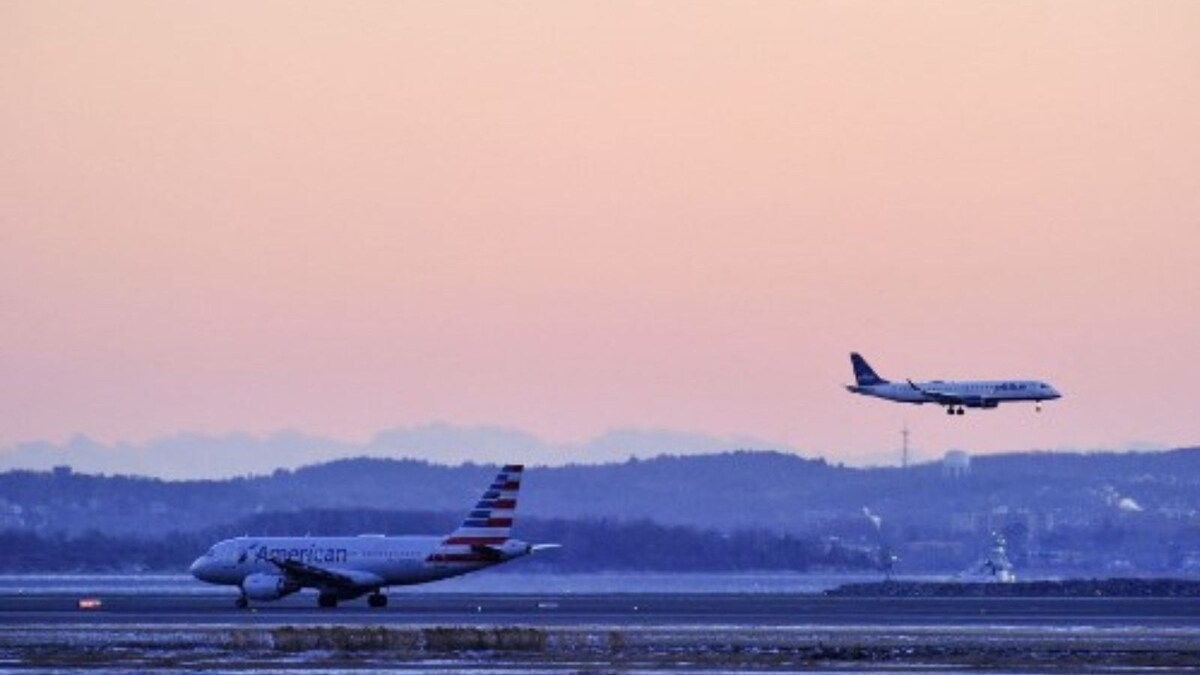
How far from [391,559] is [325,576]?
3.21m

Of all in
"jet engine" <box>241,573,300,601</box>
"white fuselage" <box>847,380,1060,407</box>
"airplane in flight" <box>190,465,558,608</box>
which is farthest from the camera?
"white fuselage" <box>847,380,1060,407</box>

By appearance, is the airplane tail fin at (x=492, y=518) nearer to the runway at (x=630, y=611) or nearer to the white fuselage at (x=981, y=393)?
the runway at (x=630, y=611)

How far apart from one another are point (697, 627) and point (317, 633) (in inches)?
505

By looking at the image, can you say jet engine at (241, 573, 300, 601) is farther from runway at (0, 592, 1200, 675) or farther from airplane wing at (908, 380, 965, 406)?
airplane wing at (908, 380, 965, 406)

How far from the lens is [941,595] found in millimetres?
123688

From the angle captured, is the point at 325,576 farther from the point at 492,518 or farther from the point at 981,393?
the point at 981,393

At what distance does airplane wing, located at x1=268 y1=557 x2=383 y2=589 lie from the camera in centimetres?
10525

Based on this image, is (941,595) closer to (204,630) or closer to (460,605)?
(460,605)

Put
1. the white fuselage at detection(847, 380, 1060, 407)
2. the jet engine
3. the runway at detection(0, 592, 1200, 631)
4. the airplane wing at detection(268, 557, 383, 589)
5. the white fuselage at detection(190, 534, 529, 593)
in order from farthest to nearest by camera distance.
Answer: the white fuselage at detection(847, 380, 1060, 407), the white fuselage at detection(190, 534, 529, 593), the jet engine, the airplane wing at detection(268, 557, 383, 589), the runway at detection(0, 592, 1200, 631)

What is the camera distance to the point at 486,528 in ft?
351

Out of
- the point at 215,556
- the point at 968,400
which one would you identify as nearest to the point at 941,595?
the point at 215,556

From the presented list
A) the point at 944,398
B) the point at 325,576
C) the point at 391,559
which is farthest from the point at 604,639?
the point at 944,398

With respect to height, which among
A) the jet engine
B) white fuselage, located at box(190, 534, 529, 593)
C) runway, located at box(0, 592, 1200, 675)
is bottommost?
runway, located at box(0, 592, 1200, 675)

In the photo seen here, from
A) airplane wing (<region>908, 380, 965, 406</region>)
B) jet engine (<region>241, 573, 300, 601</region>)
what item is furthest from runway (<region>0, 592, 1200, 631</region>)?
airplane wing (<region>908, 380, 965, 406</region>)
